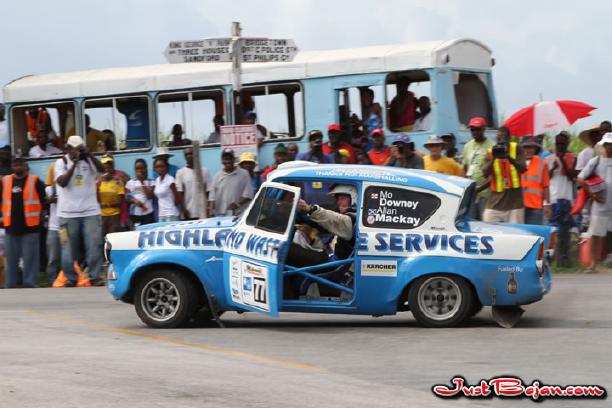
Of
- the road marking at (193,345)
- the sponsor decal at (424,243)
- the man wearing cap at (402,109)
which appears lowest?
the road marking at (193,345)

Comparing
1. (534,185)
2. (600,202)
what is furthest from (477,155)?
(600,202)

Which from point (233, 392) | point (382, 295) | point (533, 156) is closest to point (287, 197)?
point (382, 295)

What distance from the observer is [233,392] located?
31.3 feet

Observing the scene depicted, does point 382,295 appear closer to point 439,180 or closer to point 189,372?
point 439,180

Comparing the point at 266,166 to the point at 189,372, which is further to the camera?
the point at 266,166

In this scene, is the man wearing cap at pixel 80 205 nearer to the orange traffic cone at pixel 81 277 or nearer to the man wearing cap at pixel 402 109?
the orange traffic cone at pixel 81 277

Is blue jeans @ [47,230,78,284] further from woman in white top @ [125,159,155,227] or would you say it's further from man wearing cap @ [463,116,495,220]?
man wearing cap @ [463,116,495,220]

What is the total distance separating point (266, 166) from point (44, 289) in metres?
4.34

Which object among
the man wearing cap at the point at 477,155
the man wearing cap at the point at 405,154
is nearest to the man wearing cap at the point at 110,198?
the man wearing cap at the point at 405,154

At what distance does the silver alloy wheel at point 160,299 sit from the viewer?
1351 centimetres

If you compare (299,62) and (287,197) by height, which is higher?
(299,62)

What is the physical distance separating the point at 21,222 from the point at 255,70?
15.1 ft

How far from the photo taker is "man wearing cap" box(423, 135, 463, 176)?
18703 millimetres

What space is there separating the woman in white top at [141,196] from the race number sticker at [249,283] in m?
8.21
